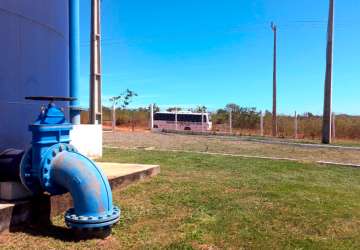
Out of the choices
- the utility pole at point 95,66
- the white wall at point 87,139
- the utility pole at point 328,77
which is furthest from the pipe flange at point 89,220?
the utility pole at point 328,77

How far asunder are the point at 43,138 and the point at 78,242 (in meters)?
1.17

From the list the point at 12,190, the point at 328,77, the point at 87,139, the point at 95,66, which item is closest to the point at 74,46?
the point at 95,66

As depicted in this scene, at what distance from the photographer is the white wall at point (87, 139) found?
322 inches

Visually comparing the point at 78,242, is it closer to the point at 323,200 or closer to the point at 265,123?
the point at 323,200

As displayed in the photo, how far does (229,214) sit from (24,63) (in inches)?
138

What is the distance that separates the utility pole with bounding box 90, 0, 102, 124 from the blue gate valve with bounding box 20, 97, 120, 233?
21.6 ft


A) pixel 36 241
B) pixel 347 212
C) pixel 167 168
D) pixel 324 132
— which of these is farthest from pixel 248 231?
pixel 324 132

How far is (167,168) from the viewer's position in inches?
300

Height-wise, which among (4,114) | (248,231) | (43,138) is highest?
(4,114)

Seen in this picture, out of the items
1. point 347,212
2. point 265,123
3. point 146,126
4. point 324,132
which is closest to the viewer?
point 347,212

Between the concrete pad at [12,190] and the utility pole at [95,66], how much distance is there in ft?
21.4

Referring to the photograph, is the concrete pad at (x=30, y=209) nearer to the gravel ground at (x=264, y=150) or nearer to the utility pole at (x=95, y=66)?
the utility pole at (x=95, y=66)

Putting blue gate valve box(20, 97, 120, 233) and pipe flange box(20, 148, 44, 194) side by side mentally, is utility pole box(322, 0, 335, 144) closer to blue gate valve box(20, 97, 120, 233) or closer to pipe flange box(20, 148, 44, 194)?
blue gate valve box(20, 97, 120, 233)

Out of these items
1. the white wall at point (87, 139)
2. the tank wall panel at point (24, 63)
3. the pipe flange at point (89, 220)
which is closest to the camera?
the pipe flange at point (89, 220)
